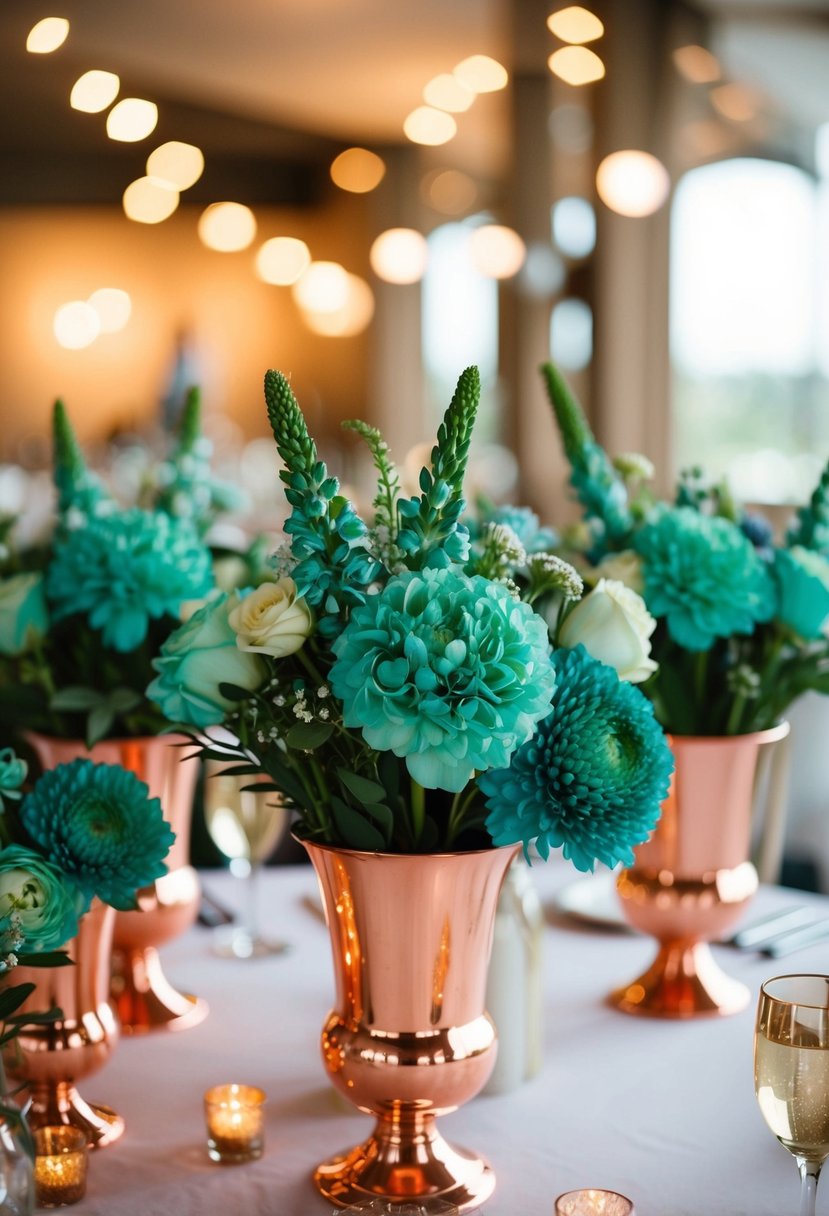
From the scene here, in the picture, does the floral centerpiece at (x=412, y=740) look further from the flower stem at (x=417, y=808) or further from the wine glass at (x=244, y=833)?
the wine glass at (x=244, y=833)

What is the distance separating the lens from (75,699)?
1149 millimetres

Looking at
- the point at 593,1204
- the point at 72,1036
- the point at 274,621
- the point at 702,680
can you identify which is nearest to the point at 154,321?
the point at 702,680

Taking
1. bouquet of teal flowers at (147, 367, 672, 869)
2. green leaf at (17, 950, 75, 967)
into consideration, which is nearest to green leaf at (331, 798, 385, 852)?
bouquet of teal flowers at (147, 367, 672, 869)

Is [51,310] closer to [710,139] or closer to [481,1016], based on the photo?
[710,139]

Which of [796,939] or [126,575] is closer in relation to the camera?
[126,575]

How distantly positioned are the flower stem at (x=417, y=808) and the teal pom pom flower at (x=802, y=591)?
49cm

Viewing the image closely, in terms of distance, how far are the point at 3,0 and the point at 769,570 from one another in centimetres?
595

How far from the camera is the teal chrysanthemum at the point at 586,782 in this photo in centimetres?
83

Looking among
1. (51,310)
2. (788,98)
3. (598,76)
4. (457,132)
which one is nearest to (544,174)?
(598,76)

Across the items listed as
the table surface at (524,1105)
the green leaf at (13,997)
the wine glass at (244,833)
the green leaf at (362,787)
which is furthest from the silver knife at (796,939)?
the green leaf at (13,997)

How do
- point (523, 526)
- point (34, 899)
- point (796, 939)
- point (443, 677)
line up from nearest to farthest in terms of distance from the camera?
1. point (443, 677)
2. point (34, 899)
3. point (523, 526)
4. point (796, 939)

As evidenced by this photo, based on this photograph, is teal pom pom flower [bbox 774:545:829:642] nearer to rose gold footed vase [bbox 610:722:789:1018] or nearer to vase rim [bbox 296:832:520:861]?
rose gold footed vase [bbox 610:722:789:1018]

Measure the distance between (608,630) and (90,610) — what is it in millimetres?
516

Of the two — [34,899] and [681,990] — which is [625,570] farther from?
[34,899]
